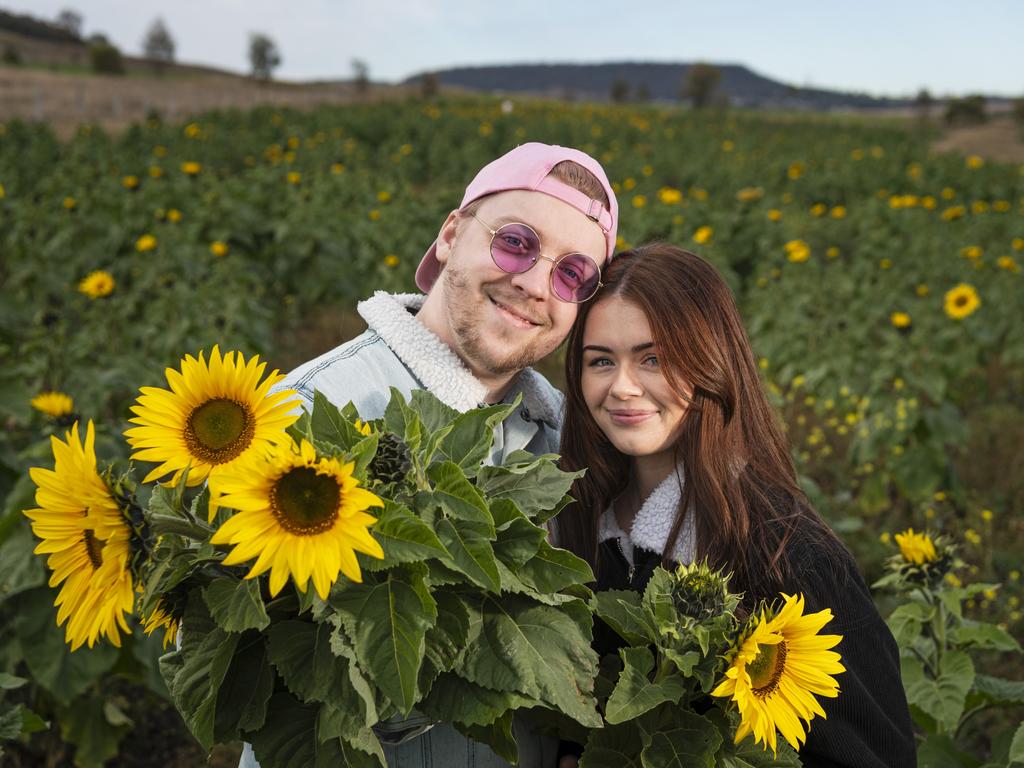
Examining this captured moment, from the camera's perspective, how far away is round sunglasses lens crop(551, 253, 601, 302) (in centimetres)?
189

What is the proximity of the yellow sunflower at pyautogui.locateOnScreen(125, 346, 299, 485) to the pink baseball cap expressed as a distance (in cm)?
101

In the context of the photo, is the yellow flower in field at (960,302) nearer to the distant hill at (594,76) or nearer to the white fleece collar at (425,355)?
the white fleece collar at (425,355)

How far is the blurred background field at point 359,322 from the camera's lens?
9.83 ft

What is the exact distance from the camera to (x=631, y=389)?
5.93 ft

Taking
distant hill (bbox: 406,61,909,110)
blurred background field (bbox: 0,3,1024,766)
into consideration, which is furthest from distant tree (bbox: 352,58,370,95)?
distant hill (bbox: 406,61,909,110)

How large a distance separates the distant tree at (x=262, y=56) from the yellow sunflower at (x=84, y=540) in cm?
5227

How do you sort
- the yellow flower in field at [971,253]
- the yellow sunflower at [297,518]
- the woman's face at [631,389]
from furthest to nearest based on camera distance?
the yellow flower in field at [971,253], the woman's face at [631,389], the yellow sunflower at [297,518]

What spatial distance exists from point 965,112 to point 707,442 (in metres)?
40.3

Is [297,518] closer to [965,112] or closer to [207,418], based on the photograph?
[207,418]

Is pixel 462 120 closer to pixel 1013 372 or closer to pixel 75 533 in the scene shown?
pixel 1013 372

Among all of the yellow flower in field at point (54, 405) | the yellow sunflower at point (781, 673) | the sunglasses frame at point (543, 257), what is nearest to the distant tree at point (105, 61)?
the yellow flower in field at point (54, 405)

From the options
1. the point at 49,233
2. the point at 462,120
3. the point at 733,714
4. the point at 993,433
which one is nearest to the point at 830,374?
the point at 993,433

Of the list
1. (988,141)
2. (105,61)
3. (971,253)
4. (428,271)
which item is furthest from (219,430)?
(105,61)

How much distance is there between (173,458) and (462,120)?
830 inches
